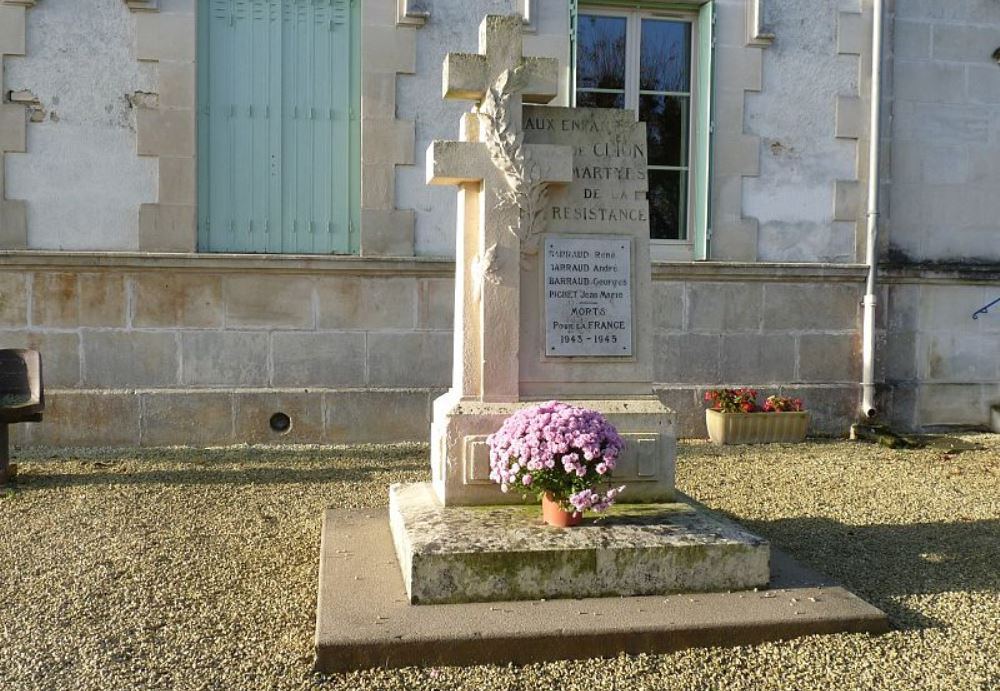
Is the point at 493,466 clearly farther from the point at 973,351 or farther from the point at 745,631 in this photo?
the point at 973,351

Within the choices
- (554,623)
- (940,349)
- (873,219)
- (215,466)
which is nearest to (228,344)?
(215,466)

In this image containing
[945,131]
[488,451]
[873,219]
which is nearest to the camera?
[488,451]

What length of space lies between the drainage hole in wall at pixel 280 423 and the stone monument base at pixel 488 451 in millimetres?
3620

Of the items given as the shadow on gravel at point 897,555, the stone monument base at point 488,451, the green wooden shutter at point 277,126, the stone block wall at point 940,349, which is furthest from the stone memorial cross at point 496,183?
the stone block wall at point 940,349

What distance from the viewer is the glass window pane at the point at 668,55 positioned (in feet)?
29.5

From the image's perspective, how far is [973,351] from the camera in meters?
9.37

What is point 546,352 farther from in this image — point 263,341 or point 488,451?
point 263,341

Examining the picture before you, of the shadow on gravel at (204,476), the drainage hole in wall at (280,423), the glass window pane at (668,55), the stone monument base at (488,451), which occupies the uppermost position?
the glass window pane at (668,55)

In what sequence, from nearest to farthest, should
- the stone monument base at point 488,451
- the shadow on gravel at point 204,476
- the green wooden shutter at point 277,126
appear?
1. the stone monument base at point 488,451
2. the shadow on gravel at point 204,476
3. the green wooden shutter at point 277,126

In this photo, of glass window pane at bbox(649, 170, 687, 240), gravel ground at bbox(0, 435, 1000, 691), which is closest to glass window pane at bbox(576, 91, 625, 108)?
glass window pane at bbox(649, 170, 687, 240)

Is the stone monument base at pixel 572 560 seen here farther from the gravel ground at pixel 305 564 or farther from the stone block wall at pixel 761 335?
the stone block wall at pixel 761 335

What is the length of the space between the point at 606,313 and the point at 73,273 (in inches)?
194

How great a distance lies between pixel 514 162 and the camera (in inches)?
188

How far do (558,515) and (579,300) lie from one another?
114 cm
